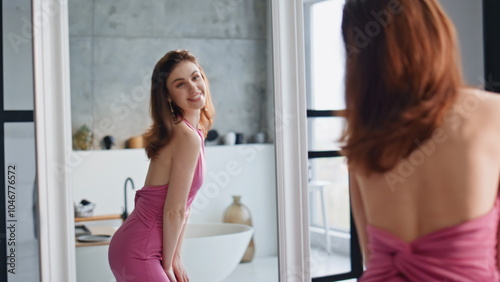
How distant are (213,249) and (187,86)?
0.66m

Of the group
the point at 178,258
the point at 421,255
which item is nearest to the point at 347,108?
the point at 421,255

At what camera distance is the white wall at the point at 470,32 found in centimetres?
301

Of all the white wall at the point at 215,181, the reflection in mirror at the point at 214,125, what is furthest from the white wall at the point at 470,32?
the white wall at the point at 215,181

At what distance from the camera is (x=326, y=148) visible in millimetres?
2811

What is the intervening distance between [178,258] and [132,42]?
838mm

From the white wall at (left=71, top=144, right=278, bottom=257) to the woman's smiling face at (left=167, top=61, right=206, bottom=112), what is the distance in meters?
0.21

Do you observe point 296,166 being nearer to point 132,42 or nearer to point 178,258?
point 178,258

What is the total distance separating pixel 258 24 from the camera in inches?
99.3

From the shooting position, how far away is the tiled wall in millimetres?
2129

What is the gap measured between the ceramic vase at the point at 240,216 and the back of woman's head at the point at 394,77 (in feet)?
3.43

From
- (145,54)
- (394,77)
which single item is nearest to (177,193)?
(145,54)

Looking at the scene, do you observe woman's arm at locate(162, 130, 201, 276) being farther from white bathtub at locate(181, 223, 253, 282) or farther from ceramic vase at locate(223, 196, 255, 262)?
ceramic vase at locate(223, 196, 255, 262)

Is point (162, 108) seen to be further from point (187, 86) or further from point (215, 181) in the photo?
point (215, 181)

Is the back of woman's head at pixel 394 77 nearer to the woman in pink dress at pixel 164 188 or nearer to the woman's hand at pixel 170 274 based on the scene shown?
the woman in pink dress at pixel 164 188
